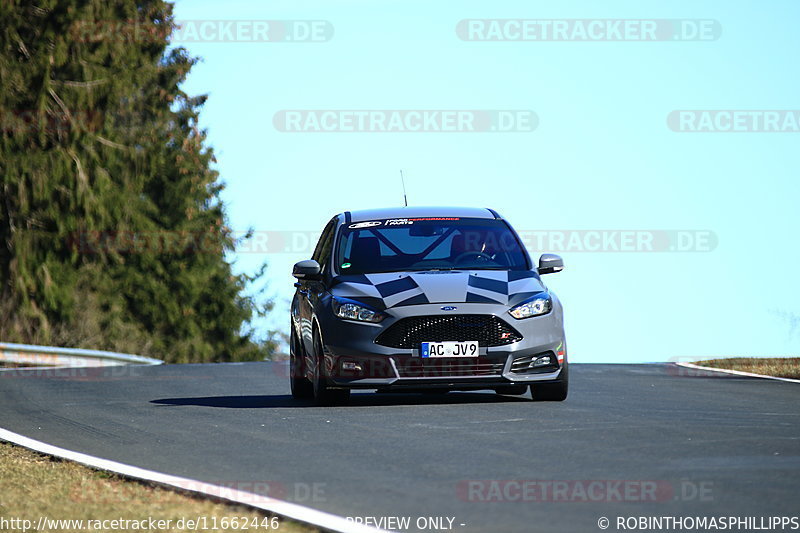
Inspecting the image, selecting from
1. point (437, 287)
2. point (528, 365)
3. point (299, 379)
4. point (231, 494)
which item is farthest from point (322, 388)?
point (231, 494)

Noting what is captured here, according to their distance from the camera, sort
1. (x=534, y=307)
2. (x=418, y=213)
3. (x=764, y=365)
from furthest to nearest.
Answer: (x=764, y=365) < (x=418, y=213) < (x=534, y=307)

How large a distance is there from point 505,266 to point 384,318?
1.77 m

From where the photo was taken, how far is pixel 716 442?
32.6 ft

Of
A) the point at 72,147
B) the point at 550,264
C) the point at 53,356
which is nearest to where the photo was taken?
the point at 550,264

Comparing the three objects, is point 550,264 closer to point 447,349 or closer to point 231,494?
point 447,349

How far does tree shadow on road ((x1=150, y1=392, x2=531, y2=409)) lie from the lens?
14.2 metres

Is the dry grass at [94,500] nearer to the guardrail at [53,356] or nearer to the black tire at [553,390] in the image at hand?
the black tire at [553,390]

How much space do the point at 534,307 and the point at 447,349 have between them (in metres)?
0.95

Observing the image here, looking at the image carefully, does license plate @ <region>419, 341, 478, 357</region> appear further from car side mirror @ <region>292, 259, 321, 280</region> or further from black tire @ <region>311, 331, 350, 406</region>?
car side mirror @ <region>292, 259, 321, 280</region>

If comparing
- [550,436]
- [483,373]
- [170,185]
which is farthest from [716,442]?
[170,185]

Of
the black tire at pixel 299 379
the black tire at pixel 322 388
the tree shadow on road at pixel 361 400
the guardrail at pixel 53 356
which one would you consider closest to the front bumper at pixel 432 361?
the black tire at pixel 322 388

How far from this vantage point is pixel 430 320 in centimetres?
1323

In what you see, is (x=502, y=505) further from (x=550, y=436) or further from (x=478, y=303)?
(x=478, y=303)

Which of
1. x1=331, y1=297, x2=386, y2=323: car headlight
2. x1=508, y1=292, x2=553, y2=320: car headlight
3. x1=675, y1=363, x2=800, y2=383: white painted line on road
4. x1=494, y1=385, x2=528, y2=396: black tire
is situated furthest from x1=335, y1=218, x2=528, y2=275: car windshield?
x1=675, y1=363, x2=800, y2=383: white painted line on road
